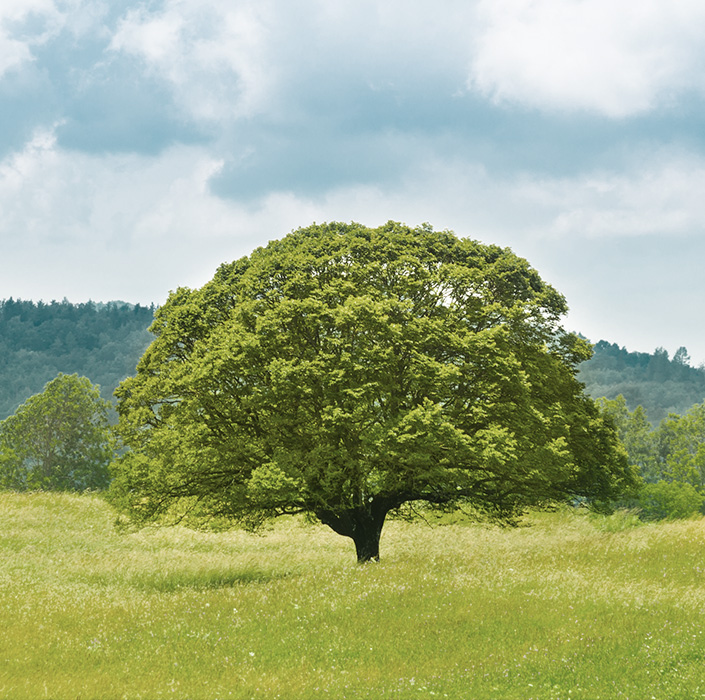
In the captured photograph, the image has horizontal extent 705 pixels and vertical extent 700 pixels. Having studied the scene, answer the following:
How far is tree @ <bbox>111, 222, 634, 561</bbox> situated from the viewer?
20000mm

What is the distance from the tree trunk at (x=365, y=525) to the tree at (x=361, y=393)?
0.21 ft

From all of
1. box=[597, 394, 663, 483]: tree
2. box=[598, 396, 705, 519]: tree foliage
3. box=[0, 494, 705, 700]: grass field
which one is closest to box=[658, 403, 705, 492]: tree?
box=[598, 396, 705, 519]: tree foliage

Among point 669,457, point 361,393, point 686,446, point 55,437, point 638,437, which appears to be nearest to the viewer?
point 361,393

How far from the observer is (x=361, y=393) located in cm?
1942

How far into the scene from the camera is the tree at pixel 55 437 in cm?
5650

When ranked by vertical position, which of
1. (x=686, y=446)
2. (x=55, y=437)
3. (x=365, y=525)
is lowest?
(x=365, y=525)

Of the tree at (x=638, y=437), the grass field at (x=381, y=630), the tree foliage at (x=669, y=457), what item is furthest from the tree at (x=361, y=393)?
the tree at (x=638, y=437)

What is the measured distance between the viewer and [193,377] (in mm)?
Result: 20531

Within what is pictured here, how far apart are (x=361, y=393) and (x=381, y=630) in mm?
6893

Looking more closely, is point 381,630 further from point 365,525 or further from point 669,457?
point 669,457

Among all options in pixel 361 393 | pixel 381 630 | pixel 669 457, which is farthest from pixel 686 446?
pixel 381 630

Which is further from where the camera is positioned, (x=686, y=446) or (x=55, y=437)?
(x=686, y=446)

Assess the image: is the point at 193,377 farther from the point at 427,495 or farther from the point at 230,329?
the point at 427,495

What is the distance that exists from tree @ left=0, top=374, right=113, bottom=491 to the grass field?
3376 centimetres
